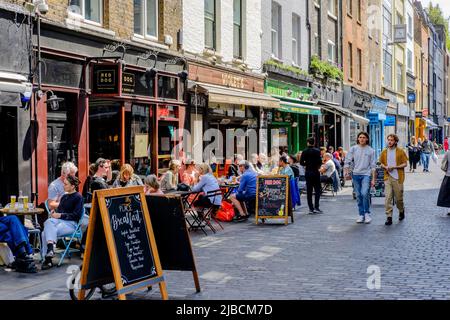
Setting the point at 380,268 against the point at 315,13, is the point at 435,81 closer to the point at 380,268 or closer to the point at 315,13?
the point at 315,13

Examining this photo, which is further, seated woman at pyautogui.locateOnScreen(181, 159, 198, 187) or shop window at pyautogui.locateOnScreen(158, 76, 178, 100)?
shop window at pyautogui.locateOnScreen(158, 76, 178, 100)

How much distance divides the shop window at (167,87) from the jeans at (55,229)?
8.14 metres

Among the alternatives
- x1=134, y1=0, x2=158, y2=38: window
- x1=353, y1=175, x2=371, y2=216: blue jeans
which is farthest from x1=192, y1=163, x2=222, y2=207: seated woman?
x1=134, y1=0, x2=158, y2=38: window

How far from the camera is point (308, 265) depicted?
30.3 feet

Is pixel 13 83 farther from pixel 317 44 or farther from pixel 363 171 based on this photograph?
pixel 317 44

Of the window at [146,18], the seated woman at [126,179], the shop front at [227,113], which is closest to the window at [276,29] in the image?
the shop front at [227,113]

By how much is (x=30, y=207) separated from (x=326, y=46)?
24.8 metres

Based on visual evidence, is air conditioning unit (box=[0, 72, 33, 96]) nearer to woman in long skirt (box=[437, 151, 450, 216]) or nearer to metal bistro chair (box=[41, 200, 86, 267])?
metal bistro chair (box=[41, 200, 86, 267])

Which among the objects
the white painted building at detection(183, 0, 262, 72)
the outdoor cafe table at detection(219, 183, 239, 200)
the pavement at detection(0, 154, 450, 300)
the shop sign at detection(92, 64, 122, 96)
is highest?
the white painted building at detection(183, 0, 262, 72)

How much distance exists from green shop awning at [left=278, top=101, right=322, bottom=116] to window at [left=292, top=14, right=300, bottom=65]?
2.34 meters

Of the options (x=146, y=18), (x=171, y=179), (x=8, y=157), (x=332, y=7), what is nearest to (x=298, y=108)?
(x=146, y=18)

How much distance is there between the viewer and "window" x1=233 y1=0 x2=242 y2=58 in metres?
22.5

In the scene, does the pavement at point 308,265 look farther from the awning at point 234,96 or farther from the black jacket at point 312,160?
the awning at point 234,96
